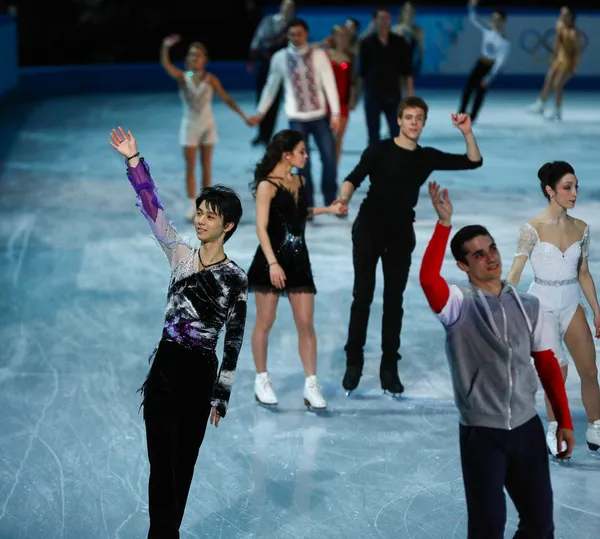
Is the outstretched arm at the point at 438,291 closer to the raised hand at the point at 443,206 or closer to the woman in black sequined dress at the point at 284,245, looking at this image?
the raised hand at the point at 443,206

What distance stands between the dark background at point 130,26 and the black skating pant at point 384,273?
21.2 meters

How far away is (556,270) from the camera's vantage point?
18.7 feet

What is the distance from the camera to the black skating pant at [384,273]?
6.64 metres

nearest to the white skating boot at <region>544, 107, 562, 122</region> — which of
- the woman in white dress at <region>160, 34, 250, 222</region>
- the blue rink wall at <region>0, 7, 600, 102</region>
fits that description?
the blue rink wall at <region>0, 7, 600, 102</region>

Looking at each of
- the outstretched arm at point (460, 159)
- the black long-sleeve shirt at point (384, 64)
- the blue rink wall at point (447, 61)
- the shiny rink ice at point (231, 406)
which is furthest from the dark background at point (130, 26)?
the outstretched arm at point (460, 159)

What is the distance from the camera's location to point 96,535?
5.13m

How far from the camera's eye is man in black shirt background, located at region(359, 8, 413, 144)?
43.4ft

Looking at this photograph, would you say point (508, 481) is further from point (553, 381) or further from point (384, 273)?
point (384, 273)

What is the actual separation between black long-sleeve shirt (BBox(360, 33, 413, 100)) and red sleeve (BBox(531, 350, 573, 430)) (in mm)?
9369

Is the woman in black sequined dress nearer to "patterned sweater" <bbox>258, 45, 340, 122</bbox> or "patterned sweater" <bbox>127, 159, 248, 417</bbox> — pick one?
"patterned sweater" <bbox>127, 159, 248, 417</bbox>

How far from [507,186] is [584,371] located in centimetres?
772

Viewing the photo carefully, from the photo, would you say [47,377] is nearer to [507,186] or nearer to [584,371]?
[584,371]

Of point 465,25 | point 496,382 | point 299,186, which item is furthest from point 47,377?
point 465,25

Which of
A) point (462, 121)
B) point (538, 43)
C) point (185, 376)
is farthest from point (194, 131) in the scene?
point (538, 43)
